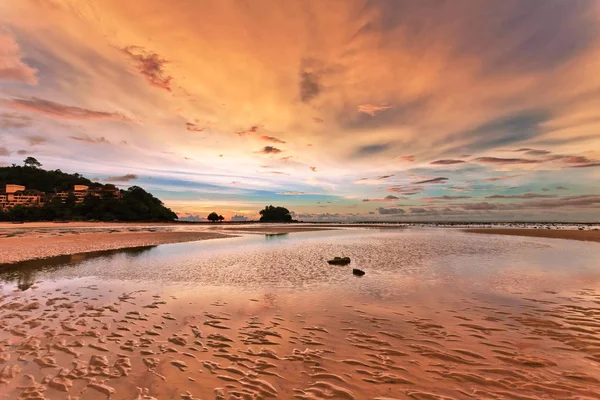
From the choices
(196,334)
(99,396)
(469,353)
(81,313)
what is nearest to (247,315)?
(196,334)

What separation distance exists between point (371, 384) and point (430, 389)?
1127mm

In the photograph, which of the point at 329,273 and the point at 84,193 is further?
the point at 84,193

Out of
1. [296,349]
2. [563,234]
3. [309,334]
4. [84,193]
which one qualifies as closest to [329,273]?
[309,334]

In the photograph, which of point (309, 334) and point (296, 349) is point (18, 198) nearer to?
point (309, 334)

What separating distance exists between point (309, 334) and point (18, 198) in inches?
7515

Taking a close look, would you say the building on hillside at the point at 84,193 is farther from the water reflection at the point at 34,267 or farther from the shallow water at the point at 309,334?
the shallow water at the point at 309,334

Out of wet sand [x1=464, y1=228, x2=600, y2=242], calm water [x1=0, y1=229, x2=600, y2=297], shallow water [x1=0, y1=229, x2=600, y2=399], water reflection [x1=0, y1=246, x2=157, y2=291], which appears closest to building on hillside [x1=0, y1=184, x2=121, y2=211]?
water reflection [x1=0, y1=246, x2=157, y2=291]

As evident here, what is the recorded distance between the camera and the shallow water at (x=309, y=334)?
5.38m

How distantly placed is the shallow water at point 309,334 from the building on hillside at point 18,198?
167 metres

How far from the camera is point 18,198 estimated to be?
443ft

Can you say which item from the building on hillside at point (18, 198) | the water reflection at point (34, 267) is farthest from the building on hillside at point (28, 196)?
the water reflection at point (34, 267)

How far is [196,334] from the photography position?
8.08 metres

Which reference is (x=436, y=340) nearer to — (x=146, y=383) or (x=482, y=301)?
(x=482, y=301)

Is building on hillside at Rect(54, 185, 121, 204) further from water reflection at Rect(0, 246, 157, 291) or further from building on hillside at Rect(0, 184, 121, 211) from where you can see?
water reflection at Rect(0, 246, 157, 291)
